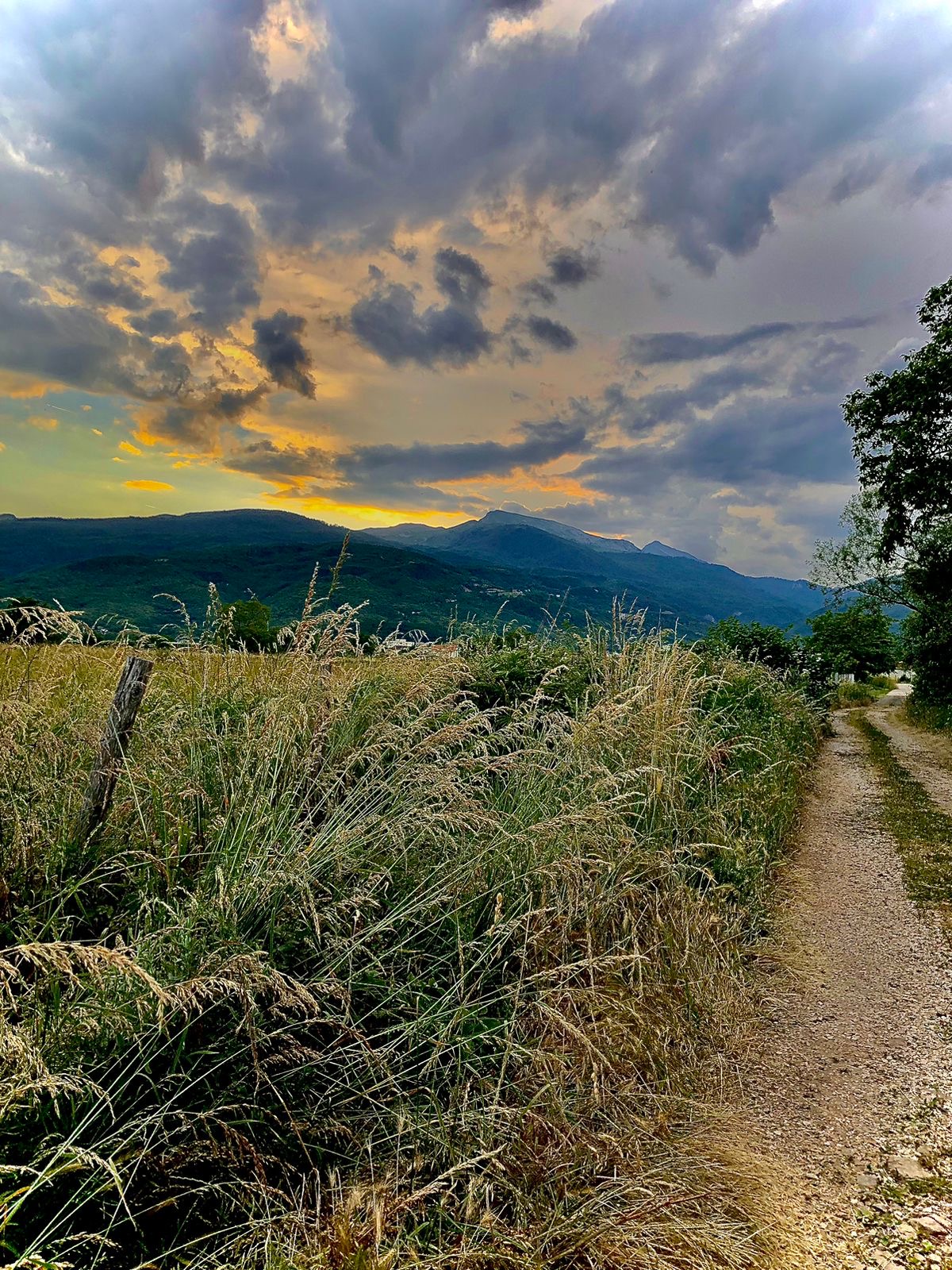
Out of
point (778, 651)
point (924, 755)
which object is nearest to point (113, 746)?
point (924, 755)

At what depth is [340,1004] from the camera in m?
3.20

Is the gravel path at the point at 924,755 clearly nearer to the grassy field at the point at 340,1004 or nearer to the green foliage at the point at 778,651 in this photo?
the green foliage at the point at 778,651

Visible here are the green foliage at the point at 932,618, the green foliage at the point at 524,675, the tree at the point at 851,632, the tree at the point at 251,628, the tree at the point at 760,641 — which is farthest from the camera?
the tree at the point at 851,632

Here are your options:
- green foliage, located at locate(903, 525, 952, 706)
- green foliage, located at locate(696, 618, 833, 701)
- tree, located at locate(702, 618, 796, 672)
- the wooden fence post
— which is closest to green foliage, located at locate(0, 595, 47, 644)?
the wooden fence post

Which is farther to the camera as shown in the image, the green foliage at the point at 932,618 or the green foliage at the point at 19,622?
the green foliage at the point at 932,618

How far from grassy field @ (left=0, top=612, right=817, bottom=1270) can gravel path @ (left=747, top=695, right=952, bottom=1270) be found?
0.32 meters

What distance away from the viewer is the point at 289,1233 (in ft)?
7.55

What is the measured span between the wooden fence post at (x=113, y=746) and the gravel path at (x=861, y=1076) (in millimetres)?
3878

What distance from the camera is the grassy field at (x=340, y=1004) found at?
225 cm

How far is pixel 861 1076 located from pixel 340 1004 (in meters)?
3.32

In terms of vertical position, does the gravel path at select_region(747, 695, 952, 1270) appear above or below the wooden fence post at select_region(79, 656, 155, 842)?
below

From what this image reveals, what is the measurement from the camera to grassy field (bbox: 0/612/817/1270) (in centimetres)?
225

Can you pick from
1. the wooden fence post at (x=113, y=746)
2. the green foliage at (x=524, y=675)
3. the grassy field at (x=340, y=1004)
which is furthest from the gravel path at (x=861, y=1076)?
the wooden fence post at (x=113, y=746)

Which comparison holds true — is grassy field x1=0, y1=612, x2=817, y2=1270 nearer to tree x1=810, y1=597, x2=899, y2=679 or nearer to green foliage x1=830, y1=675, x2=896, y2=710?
tree x1=810, y1=597, x2=899, y2=679
